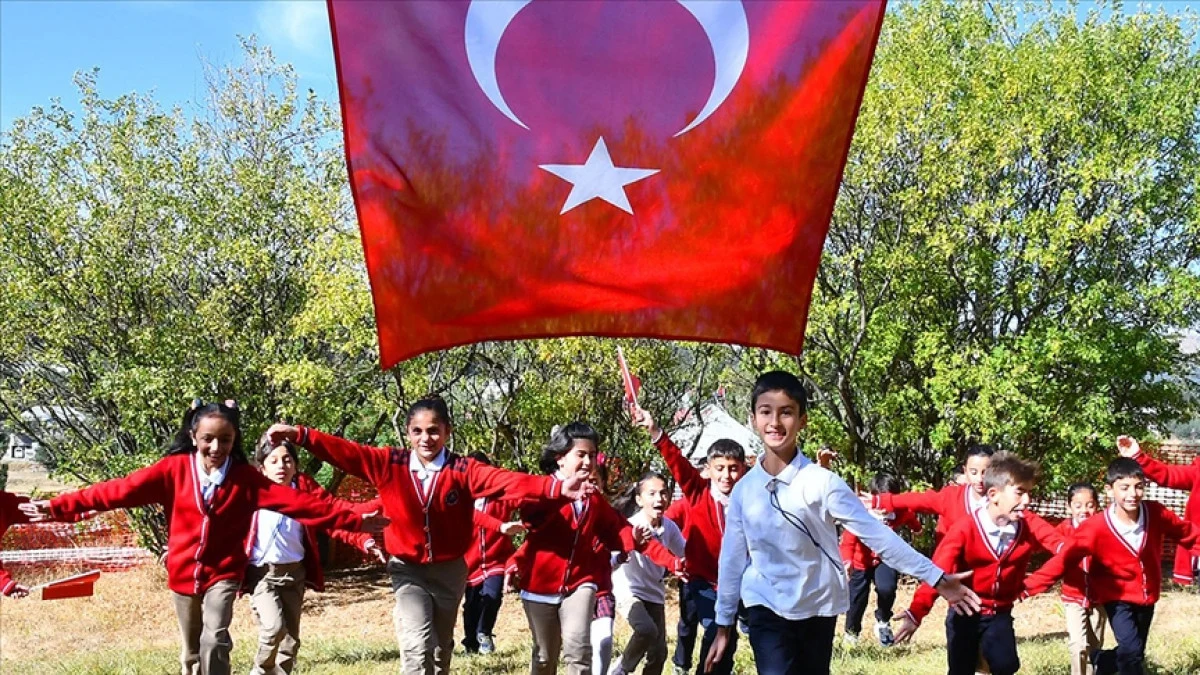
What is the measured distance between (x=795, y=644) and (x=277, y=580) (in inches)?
170

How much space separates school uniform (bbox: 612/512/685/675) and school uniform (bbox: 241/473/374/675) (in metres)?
2.00

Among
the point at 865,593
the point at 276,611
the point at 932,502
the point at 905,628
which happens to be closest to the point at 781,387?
the point at 905,628

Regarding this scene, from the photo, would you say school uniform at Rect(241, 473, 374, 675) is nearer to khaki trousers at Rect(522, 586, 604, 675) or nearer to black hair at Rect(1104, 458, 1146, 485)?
khaki trousers at Rect(522, 586, 604, 675)

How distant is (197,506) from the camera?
22.1 ft

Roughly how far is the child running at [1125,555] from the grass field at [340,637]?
1425mm

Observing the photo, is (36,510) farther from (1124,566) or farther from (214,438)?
(1124,566)

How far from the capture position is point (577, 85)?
5098 millimetres

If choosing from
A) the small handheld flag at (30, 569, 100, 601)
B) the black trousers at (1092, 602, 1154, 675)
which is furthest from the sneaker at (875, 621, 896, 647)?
the small handheld flag at (30, 569, 100, 601)

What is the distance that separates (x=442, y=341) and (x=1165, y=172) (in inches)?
637

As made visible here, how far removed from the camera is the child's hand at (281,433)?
6070 millimetres

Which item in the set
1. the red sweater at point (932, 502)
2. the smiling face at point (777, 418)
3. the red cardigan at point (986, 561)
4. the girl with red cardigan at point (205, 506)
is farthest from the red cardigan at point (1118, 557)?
the girl with red cardigan at point (205, 506)

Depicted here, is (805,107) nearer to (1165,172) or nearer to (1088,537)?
(1088,537)

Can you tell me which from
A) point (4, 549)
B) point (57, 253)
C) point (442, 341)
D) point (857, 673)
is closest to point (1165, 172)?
point (857, 673)

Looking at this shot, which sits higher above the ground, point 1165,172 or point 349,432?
point 1165,172
